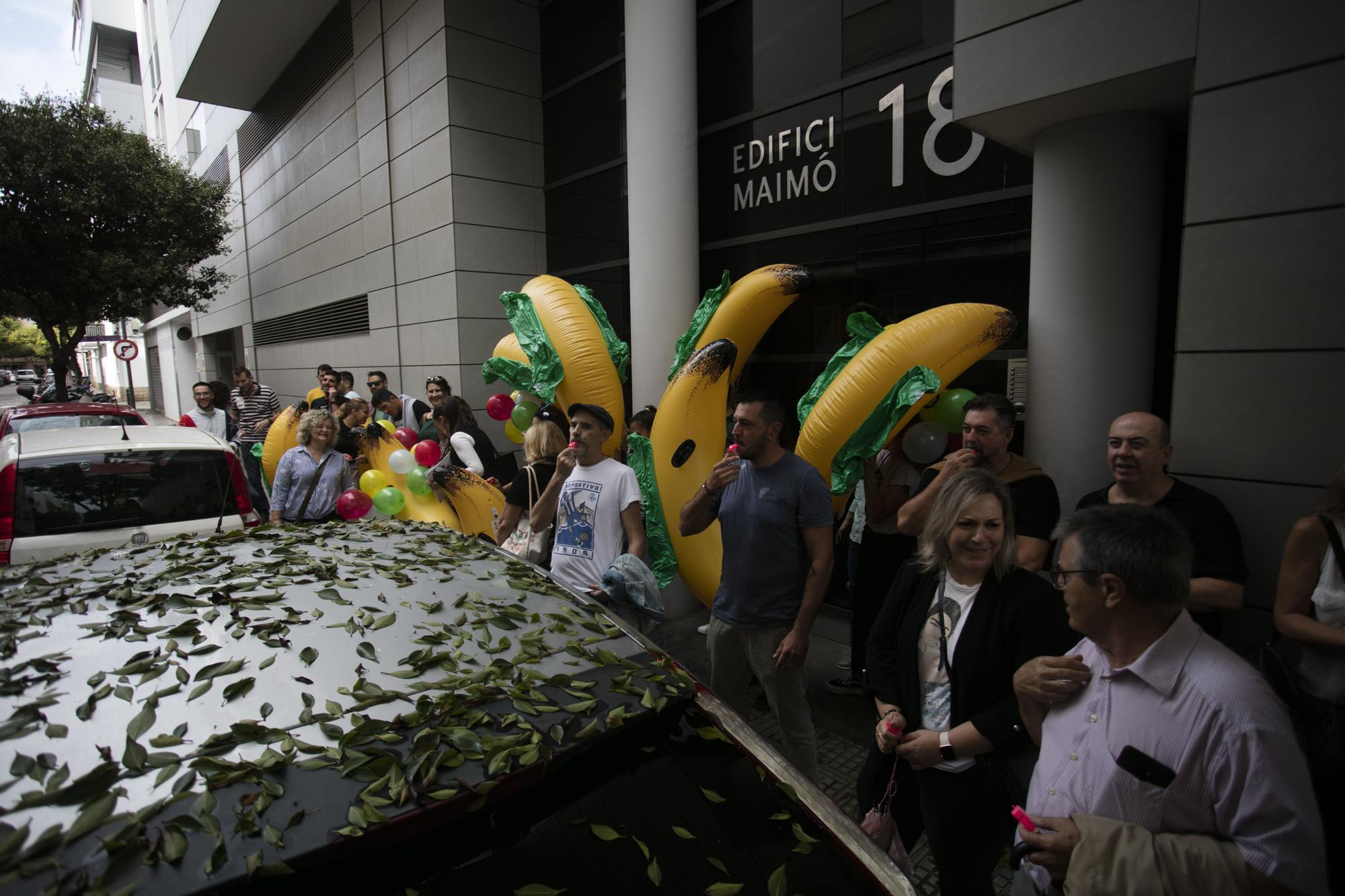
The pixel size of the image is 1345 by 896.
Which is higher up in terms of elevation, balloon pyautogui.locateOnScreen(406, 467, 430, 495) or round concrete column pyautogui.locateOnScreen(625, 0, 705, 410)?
round concrete column pyautogui.locateOnScreen(625, 0, 705, 410)

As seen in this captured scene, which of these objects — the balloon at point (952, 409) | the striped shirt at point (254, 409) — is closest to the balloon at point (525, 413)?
the balloon at point (952, 409)

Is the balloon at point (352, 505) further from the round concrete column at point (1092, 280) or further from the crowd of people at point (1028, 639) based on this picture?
the round concrete column at point (1092, 280)

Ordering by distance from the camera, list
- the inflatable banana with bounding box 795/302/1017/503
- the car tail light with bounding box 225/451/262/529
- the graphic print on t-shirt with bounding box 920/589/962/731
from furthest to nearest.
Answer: the car tail light with bounding box 225/451/262/529
the inflatable banana with bounding box 795/302/1017/503
the graphic print on t-shirt with bounding box 920/589/962/731

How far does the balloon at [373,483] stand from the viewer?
6.27m

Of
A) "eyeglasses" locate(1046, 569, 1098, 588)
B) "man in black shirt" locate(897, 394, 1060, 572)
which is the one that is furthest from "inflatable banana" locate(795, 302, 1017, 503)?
"eyeglasses" locate(1046, 569, 1098, 588)

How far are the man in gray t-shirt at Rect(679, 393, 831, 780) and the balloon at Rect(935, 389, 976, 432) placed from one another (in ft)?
4.29

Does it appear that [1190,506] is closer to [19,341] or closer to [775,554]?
[775,554]

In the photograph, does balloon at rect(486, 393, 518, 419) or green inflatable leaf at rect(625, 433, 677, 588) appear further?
balloon at rect(486, 393, 518, 419)

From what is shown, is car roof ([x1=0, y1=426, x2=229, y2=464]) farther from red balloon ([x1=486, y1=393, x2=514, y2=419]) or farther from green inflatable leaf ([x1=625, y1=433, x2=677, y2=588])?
green inflatable leaf ([x1=625, y1=433, x2=677, y2=588])

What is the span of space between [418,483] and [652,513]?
2.36 meters

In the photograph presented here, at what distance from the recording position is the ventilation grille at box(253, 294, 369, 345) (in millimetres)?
12539

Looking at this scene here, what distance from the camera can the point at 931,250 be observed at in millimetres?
5406

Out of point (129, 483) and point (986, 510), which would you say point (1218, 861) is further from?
point (129, 483)

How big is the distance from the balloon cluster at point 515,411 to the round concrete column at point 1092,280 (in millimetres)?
3978
